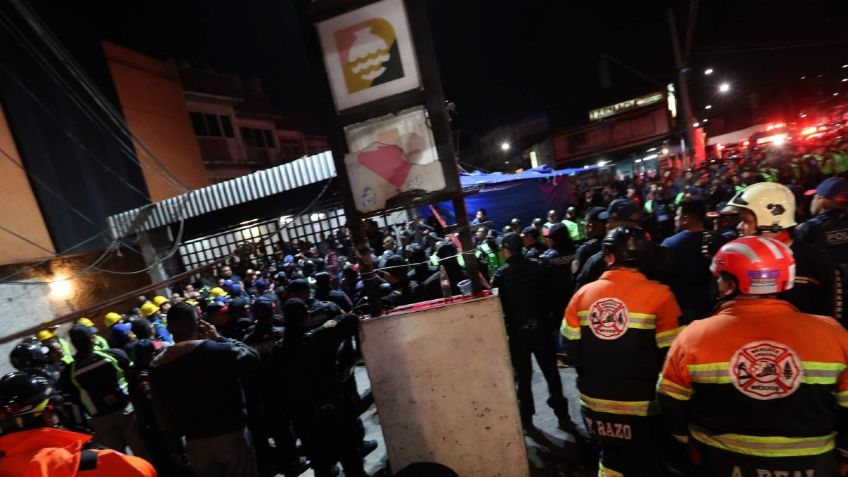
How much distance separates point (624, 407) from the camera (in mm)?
2650

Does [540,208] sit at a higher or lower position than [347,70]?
lower

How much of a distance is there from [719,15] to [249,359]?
1381cm

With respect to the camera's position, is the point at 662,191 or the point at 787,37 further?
the point at 662,191

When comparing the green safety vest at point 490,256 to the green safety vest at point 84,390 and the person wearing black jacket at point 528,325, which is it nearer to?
the person wearing black jacket at point 528,325

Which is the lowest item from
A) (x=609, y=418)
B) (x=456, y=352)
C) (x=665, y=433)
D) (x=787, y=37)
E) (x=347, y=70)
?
(x=665, y=433)

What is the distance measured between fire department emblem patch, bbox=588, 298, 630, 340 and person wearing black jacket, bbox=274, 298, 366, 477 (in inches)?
82.8

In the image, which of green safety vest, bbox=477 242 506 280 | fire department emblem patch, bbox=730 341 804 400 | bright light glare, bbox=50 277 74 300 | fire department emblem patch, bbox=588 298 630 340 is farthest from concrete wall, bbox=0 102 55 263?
fire department emblem patch, bbox=730 341 804 400

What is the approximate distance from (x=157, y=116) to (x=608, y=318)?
21030mm

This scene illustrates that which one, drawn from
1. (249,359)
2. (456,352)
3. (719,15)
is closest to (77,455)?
(249,359)

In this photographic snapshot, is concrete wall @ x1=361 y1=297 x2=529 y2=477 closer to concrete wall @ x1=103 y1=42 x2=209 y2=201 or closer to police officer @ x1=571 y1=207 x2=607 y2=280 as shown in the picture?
police officer @ x1=571 y1=207 x2=607 y2=280

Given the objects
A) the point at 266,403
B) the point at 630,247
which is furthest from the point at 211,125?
the point at 630,247

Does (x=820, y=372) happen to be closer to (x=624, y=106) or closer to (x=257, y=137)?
(x=257, y=137)

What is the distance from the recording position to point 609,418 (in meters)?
2.72

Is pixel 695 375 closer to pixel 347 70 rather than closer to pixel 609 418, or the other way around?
pixel 609 418
